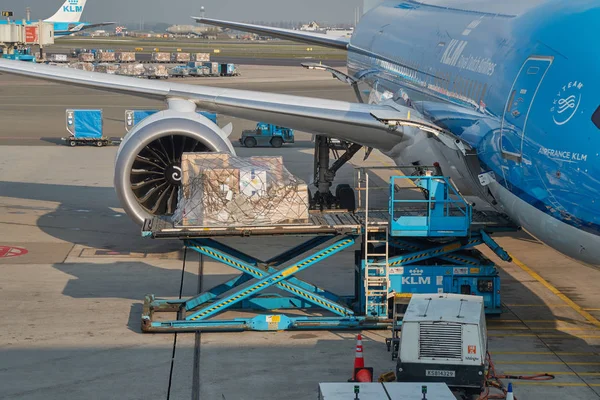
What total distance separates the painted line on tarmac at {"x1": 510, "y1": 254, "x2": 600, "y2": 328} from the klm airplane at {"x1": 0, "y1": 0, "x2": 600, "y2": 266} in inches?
90.8

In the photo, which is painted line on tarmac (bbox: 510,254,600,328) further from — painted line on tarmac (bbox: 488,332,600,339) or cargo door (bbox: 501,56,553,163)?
cargo door (bbox: 501,56,553,163)

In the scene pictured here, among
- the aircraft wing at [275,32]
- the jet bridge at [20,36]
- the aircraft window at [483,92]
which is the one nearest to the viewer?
the aircraft window at [483,92]

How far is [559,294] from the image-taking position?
16.0 m

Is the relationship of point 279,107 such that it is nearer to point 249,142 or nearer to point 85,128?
point 249,142

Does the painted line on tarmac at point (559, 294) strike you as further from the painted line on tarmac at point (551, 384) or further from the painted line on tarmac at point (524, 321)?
the painted line on tarmac at point (551, 384)

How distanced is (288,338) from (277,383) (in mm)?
1912

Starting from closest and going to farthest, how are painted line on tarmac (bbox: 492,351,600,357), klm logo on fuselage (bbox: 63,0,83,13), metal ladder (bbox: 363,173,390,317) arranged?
painted line on tarmac (bbox: 492,351,600,357)
metal ladder (bbox: 363,173,390,317)
klm logo on fuselage (bbox: 63,0,83,13)

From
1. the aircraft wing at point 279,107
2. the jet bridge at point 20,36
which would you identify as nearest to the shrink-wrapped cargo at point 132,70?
the jet bridge at point 20,36

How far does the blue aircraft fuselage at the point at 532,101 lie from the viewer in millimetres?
10508

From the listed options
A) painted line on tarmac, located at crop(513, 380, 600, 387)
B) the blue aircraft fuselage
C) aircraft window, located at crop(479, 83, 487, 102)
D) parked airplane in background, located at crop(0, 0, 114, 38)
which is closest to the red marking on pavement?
the blue aircraft fuselage

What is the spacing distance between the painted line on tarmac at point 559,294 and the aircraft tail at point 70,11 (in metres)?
99.0

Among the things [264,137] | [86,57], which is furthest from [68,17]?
[264,137]

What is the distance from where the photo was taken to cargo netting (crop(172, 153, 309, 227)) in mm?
14156

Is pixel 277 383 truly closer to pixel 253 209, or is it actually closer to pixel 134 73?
pixel 253 209
